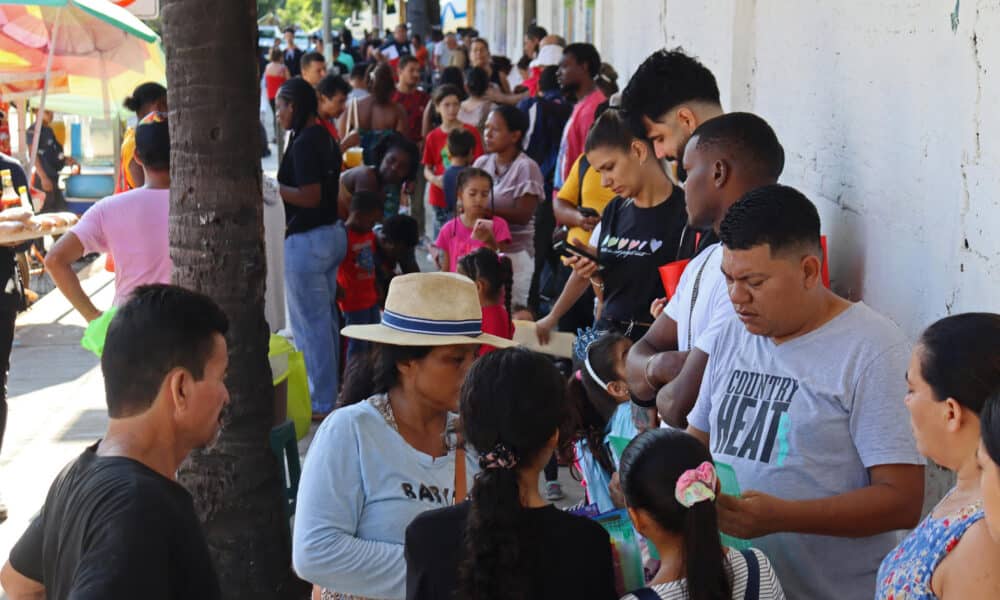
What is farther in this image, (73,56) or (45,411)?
(73,56)

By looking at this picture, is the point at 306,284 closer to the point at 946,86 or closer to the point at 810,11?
the point at 810,11

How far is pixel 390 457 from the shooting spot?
3135 mm

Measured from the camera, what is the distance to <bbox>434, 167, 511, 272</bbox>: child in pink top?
790 centimetres

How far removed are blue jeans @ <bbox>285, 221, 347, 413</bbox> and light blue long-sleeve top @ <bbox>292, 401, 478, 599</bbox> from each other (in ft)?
15.5

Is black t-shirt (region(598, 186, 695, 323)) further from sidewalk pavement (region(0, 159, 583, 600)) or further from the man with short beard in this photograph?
the man with short beard

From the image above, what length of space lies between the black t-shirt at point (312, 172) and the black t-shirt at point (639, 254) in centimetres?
303

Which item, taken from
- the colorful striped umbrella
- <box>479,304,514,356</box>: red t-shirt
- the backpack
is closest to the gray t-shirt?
<box>479,304,514,356</box>: red t-shirt

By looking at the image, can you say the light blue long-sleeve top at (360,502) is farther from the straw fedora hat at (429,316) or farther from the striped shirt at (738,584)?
the striped shirt at (738,584)

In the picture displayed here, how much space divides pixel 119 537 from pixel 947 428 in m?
1.61

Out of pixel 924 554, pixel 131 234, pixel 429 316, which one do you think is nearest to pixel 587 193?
pixel 131 234

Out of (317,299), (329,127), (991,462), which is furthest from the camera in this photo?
(329,127)

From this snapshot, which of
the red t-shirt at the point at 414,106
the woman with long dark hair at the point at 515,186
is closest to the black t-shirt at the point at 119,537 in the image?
the woman with long dark hair at the point at 515,186

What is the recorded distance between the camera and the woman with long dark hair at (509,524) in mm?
2494

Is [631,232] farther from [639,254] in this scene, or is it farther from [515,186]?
[515,186]
